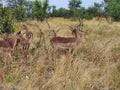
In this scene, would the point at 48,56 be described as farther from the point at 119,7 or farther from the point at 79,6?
the point at 79,6

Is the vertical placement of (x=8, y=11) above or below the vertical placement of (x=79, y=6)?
above

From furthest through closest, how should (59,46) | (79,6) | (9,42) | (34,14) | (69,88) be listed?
(79,6) < (34,14) < (59,46) < (9,42) < (69,88)

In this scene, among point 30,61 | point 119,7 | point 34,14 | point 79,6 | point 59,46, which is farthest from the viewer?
point 79,6

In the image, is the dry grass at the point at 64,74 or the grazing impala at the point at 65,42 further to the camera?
the grazing impala at the point at 65,42

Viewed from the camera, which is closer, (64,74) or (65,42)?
(64,74)

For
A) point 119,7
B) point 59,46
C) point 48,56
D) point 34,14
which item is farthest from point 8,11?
point 119,7

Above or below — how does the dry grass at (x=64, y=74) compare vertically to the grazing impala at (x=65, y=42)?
above

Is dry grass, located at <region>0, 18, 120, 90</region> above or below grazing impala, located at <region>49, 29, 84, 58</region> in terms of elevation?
above

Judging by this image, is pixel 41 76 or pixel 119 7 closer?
pixel 41 76

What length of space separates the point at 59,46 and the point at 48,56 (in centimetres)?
330

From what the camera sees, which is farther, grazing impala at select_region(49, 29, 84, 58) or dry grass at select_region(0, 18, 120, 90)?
grazing impala at select_region(49, 29, 84, 58)

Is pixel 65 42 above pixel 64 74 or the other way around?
the other way around

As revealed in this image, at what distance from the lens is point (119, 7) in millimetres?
38781


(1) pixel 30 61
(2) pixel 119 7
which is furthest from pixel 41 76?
(2) pixel 119 7
